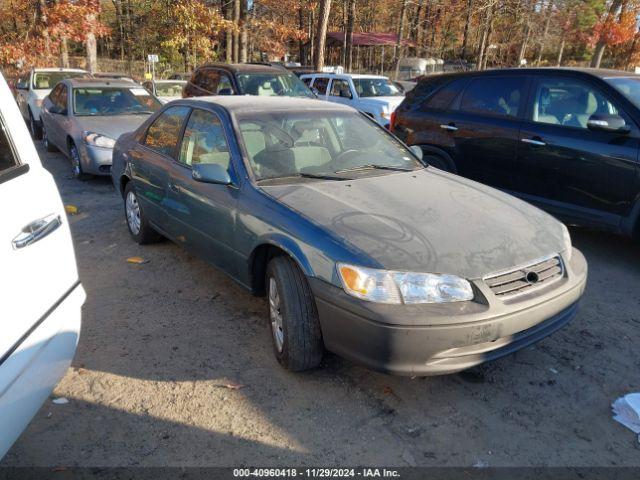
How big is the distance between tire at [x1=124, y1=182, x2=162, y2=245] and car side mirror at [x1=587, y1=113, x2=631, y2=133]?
426 cm

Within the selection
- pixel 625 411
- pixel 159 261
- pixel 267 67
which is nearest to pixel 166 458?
pixel 625 411

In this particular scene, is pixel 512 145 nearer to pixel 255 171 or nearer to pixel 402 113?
pixel 402 113

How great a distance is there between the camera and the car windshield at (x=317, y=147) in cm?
363

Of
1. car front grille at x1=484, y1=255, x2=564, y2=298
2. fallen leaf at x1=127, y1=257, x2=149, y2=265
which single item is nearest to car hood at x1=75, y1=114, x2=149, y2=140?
fallen leaf at x1=127, y1=257, x2=149, y2=265

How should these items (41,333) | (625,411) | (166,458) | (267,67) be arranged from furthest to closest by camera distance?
(267,67) < (625,411) < (166,458) < (41,333)

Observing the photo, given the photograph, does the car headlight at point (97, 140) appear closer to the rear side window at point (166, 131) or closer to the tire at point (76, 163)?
the tire at point (76, 163)

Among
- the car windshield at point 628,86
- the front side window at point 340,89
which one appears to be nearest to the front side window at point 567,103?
the car windshield at point 628,86

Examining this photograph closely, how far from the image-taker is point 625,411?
2.82 metres

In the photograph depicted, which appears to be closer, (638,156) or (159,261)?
(638,156)

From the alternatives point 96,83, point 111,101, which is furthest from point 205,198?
point 96,83

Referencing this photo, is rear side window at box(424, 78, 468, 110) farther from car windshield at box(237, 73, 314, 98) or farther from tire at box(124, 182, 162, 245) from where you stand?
car windshield at box(237, 73, 314, 98)

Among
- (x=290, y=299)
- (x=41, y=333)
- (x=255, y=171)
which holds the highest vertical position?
(x=255, y=171)

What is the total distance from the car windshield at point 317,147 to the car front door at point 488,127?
69.5 inches

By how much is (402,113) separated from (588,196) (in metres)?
2.68
